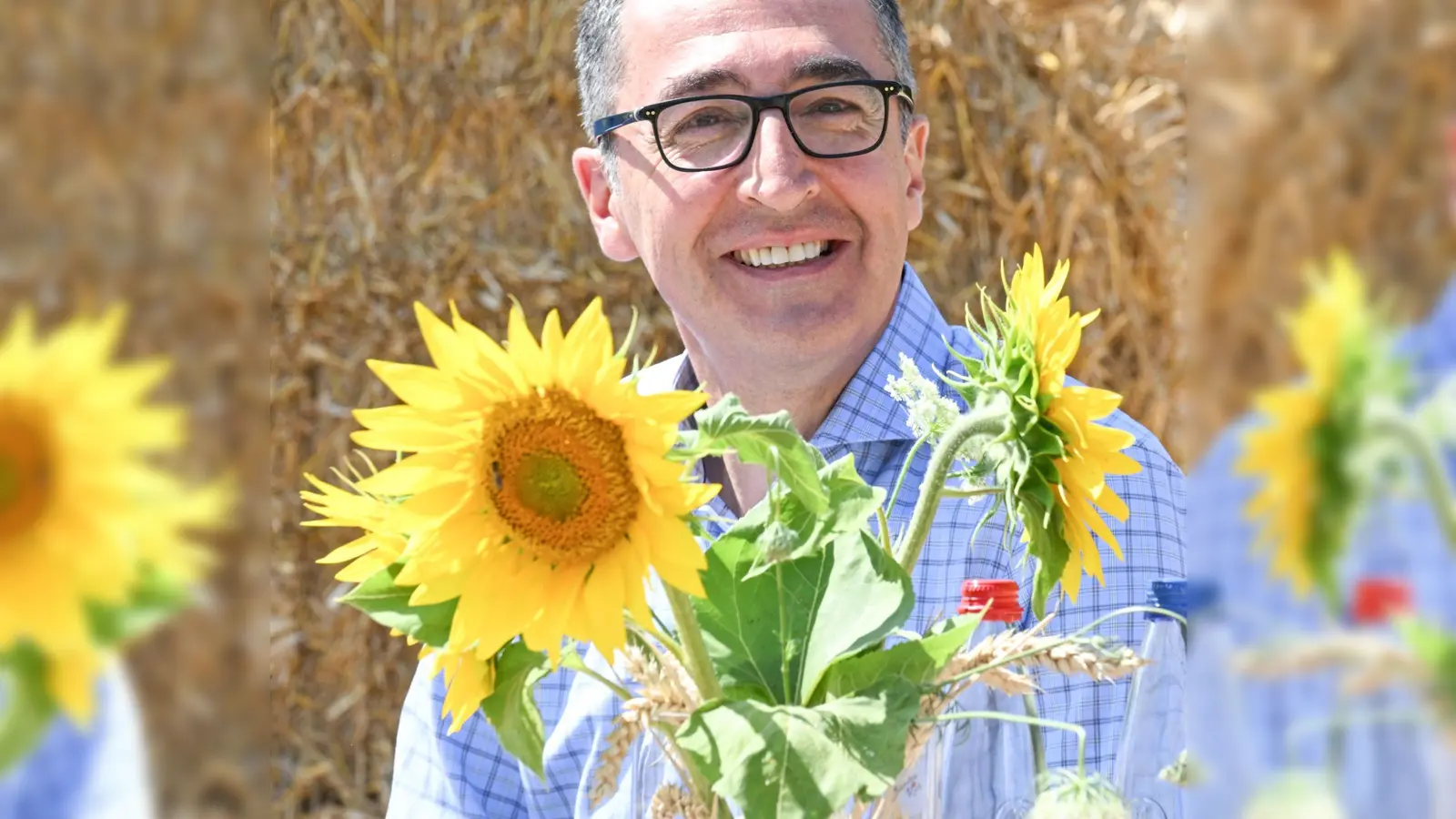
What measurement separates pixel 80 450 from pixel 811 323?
Result: 1083 mm

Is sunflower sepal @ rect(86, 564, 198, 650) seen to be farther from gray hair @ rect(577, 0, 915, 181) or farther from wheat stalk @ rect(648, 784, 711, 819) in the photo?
gray hair @ rect(577, 0, 915, 181)

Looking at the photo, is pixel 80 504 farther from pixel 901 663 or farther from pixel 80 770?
pixel 901 663

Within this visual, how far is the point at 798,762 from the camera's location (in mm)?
494

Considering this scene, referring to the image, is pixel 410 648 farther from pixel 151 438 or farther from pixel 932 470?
pixel 151 438

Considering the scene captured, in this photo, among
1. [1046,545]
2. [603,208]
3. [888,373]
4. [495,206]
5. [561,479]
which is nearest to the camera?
[561,479]

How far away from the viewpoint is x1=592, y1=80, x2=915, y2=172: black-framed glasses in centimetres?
123

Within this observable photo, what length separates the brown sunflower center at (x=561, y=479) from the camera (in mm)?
495

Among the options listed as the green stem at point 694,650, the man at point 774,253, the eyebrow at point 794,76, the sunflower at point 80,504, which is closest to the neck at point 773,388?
the man at point 774,253

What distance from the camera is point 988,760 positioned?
1.88ft

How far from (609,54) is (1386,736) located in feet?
4.14

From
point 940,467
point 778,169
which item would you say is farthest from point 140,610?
point 778,169

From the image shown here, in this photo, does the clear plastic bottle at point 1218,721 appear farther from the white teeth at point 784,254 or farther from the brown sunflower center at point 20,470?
the white teeth at point 784,254

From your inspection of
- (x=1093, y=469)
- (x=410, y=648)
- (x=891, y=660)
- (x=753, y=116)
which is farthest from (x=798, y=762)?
(x=410, y=648)

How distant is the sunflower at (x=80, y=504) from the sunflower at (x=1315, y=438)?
0.14 m
